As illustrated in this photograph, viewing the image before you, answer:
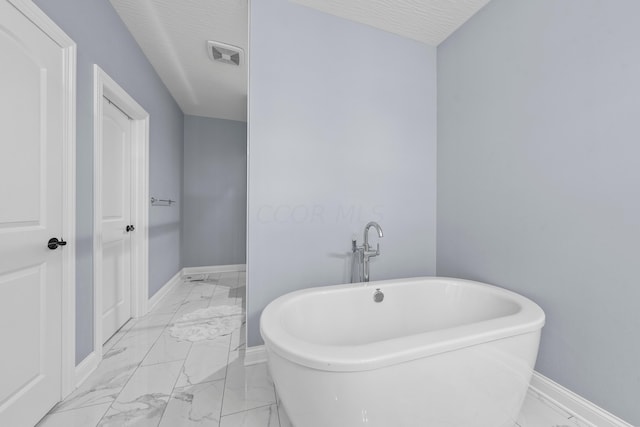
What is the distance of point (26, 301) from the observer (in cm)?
107

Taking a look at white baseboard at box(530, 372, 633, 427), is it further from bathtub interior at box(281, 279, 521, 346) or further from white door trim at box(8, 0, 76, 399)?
white door trim at box(8, 0, 76, 399)

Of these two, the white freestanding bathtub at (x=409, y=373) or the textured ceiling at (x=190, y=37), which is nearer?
the white freestanding bathtub at (x=409, y=373)


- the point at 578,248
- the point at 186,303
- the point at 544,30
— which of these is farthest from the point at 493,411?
the point at 186,303

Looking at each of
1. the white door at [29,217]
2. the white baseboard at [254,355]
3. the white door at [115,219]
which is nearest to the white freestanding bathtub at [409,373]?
the white baseboard at [254,355]

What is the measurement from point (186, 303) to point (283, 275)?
1.59 meters

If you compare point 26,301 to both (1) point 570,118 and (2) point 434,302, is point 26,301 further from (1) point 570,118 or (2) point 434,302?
(1) point 570,118

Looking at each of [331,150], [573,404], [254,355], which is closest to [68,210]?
[254,355]

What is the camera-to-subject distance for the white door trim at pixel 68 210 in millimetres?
1267

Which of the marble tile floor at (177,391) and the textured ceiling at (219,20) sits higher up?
the textured ceiling at (219,20)

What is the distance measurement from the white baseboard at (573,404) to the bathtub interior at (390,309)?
1.38 ft

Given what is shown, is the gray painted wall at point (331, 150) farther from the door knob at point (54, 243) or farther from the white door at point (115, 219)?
the white door at point (115, 219)

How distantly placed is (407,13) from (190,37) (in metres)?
1.78

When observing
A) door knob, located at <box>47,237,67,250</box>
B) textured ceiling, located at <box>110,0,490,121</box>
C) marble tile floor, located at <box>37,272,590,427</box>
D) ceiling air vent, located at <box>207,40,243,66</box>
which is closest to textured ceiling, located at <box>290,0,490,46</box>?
textured ceiling, located at <box>110,0,490,121</box>

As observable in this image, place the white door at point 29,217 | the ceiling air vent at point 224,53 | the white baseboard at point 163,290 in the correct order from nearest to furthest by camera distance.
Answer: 1. the white door at point 29,217
2. the ceiling air vent at point 224,53
3. the white baseboard at point 163,290
